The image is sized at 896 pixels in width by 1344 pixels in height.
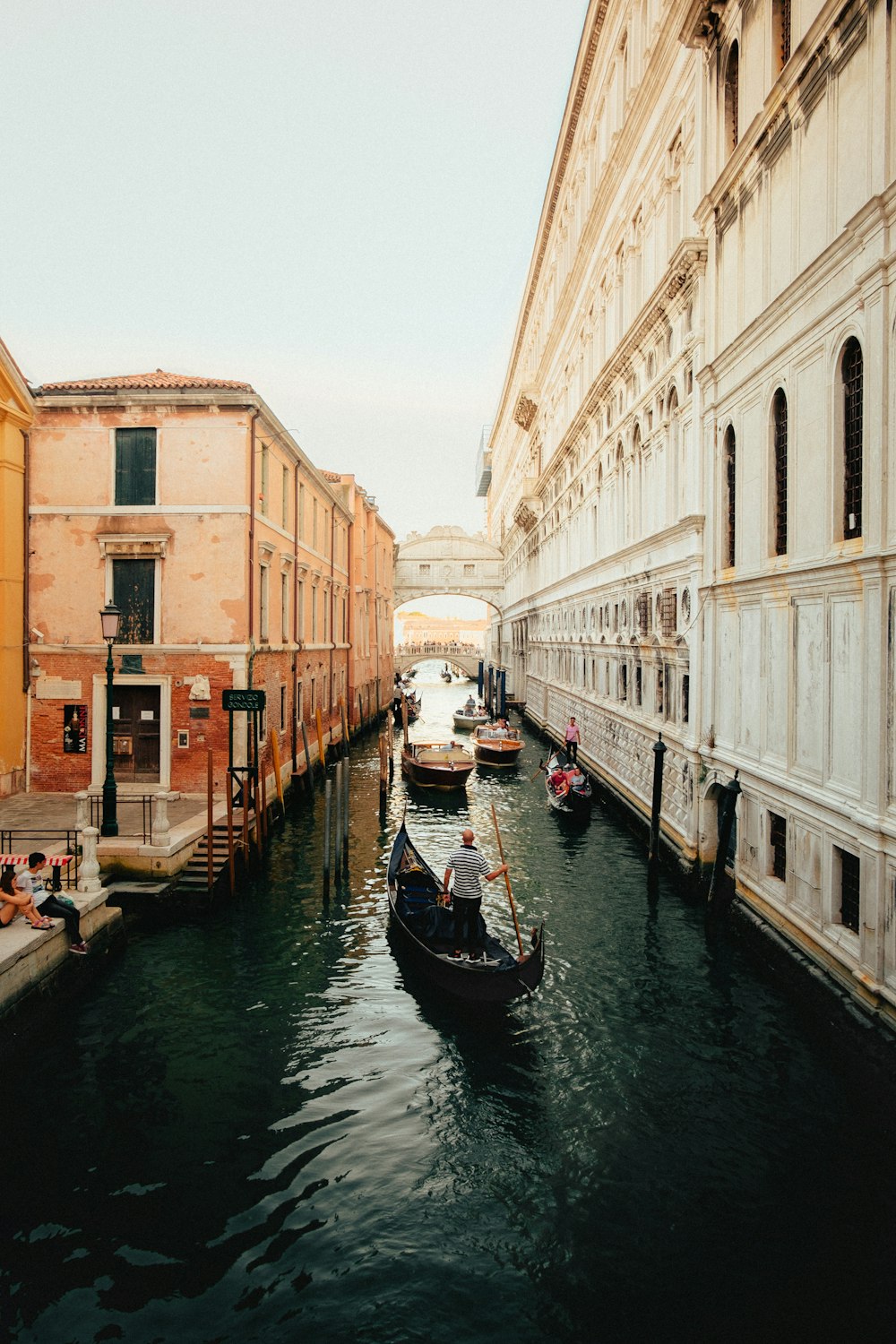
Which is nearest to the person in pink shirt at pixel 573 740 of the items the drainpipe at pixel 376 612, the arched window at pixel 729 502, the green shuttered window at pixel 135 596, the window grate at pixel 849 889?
the green shuttered window at pixel 135 596

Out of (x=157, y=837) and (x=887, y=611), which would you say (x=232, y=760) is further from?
(x=887, y=611)

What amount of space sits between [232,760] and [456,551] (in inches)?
1477

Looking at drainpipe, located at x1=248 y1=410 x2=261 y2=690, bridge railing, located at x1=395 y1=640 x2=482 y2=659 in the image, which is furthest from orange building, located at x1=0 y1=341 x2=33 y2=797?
bridge railing, located at x1=395 y1=640 x2=482 y2=659

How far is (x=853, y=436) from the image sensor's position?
7.76 metres

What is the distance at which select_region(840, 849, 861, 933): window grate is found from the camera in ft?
25.1

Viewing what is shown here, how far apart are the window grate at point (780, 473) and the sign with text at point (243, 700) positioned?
8.69m

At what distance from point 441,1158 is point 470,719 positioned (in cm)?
3191

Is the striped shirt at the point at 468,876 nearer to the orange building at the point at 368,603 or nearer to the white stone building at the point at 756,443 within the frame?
the white stone building at the point at 756,443

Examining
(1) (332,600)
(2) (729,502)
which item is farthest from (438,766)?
(2) (729,502)

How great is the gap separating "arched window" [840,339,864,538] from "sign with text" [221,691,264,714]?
981 cm

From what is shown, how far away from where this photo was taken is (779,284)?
30.3 feet

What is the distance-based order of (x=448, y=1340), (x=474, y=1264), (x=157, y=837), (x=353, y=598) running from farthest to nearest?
(x=353, y=598) → (x=157, y=837) → (x=474, y=1264) → (x=448, y=1340)

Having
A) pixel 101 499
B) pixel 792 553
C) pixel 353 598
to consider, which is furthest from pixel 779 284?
pixel 353 598

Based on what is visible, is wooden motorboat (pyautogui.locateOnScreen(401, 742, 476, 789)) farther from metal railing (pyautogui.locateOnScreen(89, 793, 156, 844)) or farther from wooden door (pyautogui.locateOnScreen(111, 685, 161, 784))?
metal railing (pyautogui.locateOnScreen(89, 793, 156, 844))
